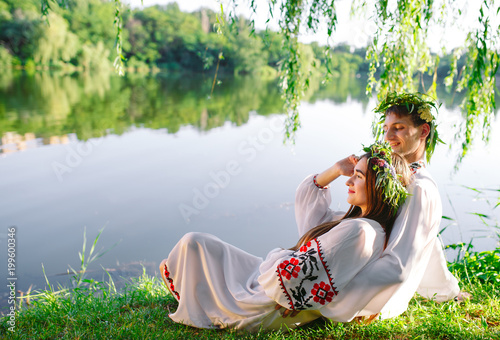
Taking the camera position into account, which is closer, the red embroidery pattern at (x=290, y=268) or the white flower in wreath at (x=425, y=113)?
the red embroidery pattern at (x=290, y=268)

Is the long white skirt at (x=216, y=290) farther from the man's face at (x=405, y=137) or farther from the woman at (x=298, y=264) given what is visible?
the man's face at (x=405, y=137)

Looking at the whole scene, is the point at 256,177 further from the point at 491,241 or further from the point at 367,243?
the point at 367,243

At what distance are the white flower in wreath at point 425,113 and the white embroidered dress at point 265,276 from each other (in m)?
0.83

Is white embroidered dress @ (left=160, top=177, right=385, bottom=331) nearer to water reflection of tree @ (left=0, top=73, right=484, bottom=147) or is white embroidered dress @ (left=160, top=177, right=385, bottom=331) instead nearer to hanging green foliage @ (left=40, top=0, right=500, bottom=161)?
hanging green foliage @ (left=40, top=0, right=500, bottom=161)

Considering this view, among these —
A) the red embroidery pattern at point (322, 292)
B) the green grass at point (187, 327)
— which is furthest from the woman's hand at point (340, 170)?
the green grass at point (187, 327)

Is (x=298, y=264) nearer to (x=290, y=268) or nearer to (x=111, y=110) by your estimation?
(x=290, y=268)

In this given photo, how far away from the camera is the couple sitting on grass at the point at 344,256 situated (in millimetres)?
1908

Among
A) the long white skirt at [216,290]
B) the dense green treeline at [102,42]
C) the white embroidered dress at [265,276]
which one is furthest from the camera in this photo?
the dense green treeline at [102,42]

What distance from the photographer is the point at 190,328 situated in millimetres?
2365

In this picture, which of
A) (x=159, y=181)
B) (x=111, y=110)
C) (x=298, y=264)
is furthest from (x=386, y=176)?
(x=111, y=110)

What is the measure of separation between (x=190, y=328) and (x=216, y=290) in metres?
0.36

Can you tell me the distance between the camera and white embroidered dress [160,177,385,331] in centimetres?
187

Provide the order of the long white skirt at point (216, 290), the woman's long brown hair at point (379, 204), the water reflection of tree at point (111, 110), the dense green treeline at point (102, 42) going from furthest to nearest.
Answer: the dense green treeline at point (102, 42)
the water reflection of tree at point (111, 110)
the long white skirt at point (216, 290)
the woman's long brown hair at point (379, 204)

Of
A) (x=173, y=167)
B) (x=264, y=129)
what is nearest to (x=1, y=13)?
(x=264, y=129)
